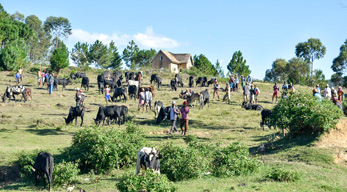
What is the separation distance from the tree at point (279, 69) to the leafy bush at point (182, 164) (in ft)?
200

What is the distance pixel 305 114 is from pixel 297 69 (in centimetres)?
5392

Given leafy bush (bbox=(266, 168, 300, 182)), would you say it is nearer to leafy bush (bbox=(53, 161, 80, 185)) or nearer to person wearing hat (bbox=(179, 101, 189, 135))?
leafy bush (bbox=(53, 161, 80, 185))

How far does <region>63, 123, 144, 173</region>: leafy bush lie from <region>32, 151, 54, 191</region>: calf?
1.40m

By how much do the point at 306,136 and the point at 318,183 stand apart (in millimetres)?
5081

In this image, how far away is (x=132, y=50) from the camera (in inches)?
3098

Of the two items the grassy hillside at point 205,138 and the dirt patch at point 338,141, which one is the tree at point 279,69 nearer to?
the grassy hillside at point 205,138

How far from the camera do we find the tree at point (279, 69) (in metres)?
69.3

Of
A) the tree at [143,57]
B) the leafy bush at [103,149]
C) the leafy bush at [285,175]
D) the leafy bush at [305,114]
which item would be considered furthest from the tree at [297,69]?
the leafy bush at [285,175]

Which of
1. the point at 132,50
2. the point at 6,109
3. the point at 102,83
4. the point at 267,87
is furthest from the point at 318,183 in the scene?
the point at 132,50

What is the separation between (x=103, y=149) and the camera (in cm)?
1190

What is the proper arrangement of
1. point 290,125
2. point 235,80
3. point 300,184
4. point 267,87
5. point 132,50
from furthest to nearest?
point 132,50, point 267,87, point 235,80, point 290,125, point 300,184

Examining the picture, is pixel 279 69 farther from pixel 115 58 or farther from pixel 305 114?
pixel 305 114

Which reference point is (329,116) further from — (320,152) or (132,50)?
(132,50)

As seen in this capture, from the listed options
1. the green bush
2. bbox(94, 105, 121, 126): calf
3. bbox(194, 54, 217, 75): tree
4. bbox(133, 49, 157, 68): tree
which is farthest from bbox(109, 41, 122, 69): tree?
the green bush
